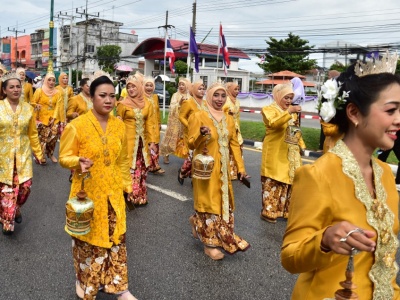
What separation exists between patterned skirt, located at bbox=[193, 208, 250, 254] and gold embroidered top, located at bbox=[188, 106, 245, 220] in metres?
0.07

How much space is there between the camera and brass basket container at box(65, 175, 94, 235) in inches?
119

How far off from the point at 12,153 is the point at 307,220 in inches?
162

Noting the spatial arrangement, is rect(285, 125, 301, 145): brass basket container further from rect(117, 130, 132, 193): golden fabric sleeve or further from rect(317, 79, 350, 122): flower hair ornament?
rect(317, 79, 350, 122): flower hair ornament

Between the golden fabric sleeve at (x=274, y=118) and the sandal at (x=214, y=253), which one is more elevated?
the golden fabric sleeve at (x=274, y=118)

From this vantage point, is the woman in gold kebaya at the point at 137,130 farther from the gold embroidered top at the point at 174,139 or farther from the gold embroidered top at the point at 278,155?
the gold embroidered top at the point at 174,139

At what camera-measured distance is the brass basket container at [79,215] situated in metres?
3.02

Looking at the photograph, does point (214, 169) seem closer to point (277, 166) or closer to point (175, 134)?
point (277, 166)

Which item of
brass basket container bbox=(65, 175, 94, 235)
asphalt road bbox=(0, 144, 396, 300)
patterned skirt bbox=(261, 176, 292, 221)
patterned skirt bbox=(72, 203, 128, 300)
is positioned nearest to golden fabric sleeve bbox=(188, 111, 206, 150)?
asphalt road bbox=(0, 144, 396, 300)

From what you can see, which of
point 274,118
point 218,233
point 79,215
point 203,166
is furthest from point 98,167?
point 274,118

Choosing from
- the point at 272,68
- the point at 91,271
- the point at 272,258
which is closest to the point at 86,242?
the point at 91,271

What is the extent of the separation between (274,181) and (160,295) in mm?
2568

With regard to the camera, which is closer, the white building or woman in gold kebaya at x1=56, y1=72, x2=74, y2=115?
woman in gold kebaya at x1=56, y1=72, x2=74, y2=115

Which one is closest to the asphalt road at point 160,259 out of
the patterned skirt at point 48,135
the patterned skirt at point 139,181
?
the patterned skirt at point 139,181

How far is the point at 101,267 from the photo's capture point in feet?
11.0
